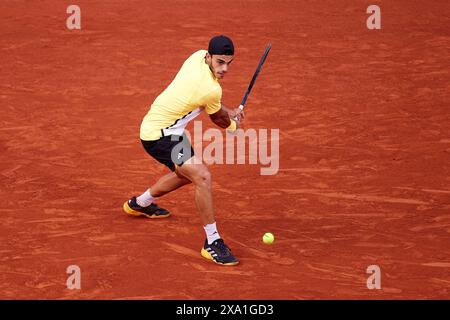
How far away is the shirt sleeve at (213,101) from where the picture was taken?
8.52m

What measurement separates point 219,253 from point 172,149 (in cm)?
115

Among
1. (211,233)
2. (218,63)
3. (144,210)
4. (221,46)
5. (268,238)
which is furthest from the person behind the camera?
(144,210)

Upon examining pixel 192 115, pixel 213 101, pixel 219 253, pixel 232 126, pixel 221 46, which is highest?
pixel 221 46

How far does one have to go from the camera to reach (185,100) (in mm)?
8672

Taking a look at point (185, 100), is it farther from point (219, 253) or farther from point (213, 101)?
point (219, 253)

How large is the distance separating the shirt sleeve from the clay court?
1436 mm

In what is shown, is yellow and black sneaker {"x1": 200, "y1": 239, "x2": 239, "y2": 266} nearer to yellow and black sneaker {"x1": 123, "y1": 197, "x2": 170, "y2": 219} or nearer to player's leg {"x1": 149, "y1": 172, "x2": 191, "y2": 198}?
player's leg {"x1": 149, "y1": 172, "x2": 191, "y2": 198}

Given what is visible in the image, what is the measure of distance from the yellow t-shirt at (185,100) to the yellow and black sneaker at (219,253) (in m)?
1.20

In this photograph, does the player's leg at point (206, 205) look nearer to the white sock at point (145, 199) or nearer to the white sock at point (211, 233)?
the white sock at point (211, 233)

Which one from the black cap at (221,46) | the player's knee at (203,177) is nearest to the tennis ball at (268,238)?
the player's knee at (203,177)

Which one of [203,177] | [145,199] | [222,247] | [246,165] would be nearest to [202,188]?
[203,177]

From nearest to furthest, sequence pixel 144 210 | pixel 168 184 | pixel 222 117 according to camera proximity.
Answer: pixel 222 117
pixel 168 184
pixel 144 210

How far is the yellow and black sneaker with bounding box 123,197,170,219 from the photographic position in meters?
9.62

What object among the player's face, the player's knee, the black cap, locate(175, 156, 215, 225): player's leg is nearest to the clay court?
locate(175, 156, 215, 225): player's leg
